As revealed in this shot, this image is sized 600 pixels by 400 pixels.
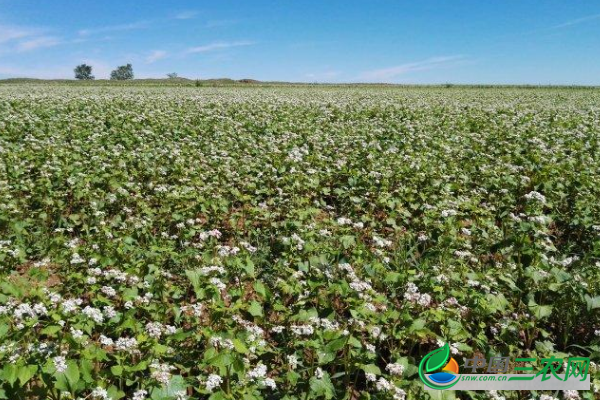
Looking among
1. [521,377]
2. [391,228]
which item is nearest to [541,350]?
[521,377]

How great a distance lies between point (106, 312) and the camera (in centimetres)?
458

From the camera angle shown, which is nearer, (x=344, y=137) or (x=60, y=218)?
(x=60, y=218)

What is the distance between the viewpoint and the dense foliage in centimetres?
408

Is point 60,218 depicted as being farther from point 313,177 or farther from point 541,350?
point 541,350

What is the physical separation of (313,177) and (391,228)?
3.03 metres

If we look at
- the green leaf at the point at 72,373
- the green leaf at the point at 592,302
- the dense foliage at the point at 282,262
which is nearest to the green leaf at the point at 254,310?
the dense foliage at the point at 282,262

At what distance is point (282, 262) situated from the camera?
611cm

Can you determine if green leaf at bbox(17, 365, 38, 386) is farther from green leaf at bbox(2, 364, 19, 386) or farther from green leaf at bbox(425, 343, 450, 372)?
green leaf at bbox(425, 343, 450, 372)
